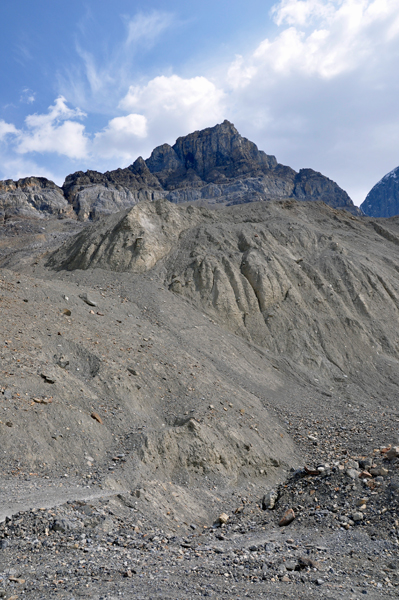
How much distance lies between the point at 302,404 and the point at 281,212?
2286 centimetres

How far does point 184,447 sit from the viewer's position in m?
11.9

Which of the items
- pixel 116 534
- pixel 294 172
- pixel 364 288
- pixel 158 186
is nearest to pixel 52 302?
pixel 116 534

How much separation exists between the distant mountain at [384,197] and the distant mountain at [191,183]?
33.2 meters

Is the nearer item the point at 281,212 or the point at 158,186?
the point at 281,212

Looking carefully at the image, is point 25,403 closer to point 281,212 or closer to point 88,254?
point 88,254

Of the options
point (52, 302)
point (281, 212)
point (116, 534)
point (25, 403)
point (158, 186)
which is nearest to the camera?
point (116, 534)

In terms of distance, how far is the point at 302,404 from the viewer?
727 inches

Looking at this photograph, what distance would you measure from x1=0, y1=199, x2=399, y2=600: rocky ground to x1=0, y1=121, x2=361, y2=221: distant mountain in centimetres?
8150

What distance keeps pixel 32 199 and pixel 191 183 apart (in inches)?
2099

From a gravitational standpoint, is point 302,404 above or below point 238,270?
below

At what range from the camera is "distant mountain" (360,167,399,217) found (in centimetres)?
15575

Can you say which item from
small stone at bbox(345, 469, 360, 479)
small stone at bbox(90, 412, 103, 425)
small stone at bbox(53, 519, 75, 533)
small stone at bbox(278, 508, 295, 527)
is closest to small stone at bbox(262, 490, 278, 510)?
small stone at bbox(278, 508, 295, 527)

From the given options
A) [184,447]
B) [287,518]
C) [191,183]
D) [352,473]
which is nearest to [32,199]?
[191,183]

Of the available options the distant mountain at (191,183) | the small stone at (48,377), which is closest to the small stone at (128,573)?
the small stone at (48,377)
